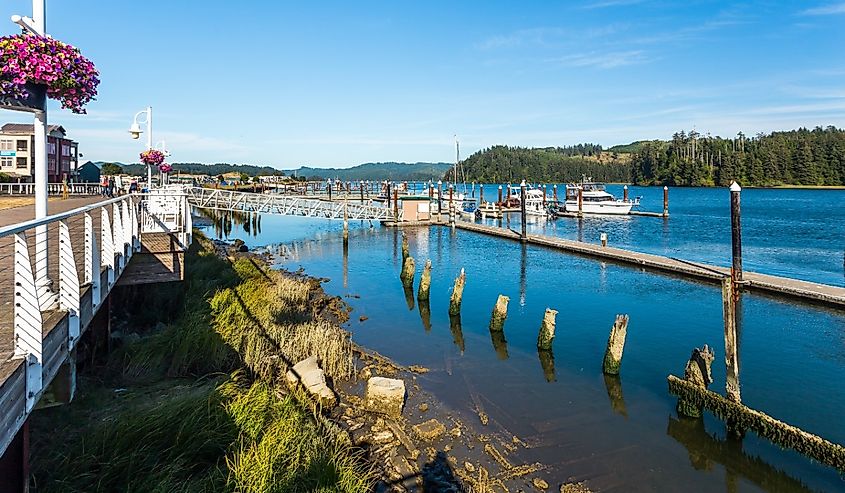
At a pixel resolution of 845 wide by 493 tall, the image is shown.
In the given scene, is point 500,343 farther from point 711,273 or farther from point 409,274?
point 711,273

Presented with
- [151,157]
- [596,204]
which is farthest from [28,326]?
[596,204]

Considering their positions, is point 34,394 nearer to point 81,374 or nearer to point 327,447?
point 327,447

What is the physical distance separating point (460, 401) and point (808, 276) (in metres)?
22.1

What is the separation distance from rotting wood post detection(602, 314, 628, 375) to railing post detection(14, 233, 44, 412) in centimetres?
1104

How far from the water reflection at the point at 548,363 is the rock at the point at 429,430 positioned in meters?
3.81

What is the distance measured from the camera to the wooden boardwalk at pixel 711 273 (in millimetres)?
18828

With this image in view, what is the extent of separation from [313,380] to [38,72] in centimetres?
714

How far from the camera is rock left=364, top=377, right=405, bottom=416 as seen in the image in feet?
34.9

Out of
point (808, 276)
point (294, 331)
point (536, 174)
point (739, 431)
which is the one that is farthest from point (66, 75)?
point (536, 174)

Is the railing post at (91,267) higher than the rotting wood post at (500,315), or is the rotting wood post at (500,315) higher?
the railing post at (91,267)

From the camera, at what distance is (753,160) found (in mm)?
124750

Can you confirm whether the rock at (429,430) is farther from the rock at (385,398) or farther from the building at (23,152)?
the building at (23,152)

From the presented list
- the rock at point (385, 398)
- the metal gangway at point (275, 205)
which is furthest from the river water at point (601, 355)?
the metal gangway at point (275, 205)

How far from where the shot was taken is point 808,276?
84.2 ft
